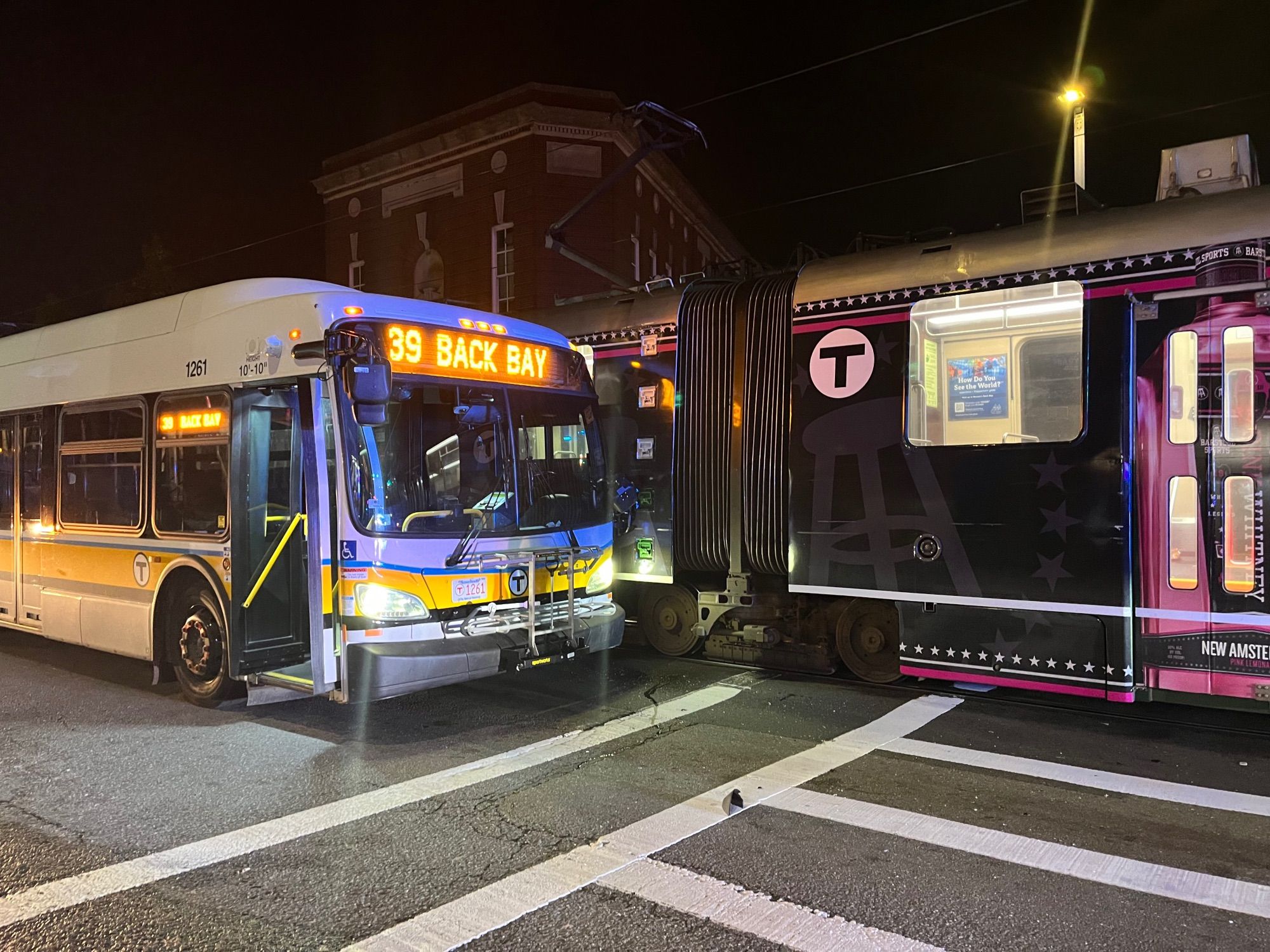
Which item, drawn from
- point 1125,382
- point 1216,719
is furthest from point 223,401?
point 1216,719

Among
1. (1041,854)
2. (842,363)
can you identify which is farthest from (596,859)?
(842,363)

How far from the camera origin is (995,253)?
698 centimetres

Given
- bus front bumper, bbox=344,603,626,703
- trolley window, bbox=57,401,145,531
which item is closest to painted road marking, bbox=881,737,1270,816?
bus front bumper, bbox=344,603,626,703

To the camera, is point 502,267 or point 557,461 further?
point 502,267

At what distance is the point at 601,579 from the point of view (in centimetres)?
773

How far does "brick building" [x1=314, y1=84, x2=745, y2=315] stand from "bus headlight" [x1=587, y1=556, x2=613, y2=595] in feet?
52.2

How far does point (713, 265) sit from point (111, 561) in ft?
20.3

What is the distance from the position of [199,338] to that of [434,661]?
3.45 m

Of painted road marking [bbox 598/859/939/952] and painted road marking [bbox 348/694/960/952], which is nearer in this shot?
painted road marking [bbox 598/859/939/952]

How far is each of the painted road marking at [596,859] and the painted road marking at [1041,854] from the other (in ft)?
1.11

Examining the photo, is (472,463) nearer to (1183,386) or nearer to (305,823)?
(305,823)

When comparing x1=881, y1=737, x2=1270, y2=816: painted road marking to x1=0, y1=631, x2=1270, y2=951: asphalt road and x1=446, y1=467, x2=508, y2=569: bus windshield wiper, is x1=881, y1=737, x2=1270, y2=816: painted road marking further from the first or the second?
x1=446, y1=467, x2=508, y2=569: bus windshield wiper

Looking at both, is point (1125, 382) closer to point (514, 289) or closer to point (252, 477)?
point (252, 477)

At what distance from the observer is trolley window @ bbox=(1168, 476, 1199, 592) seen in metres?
6.08
